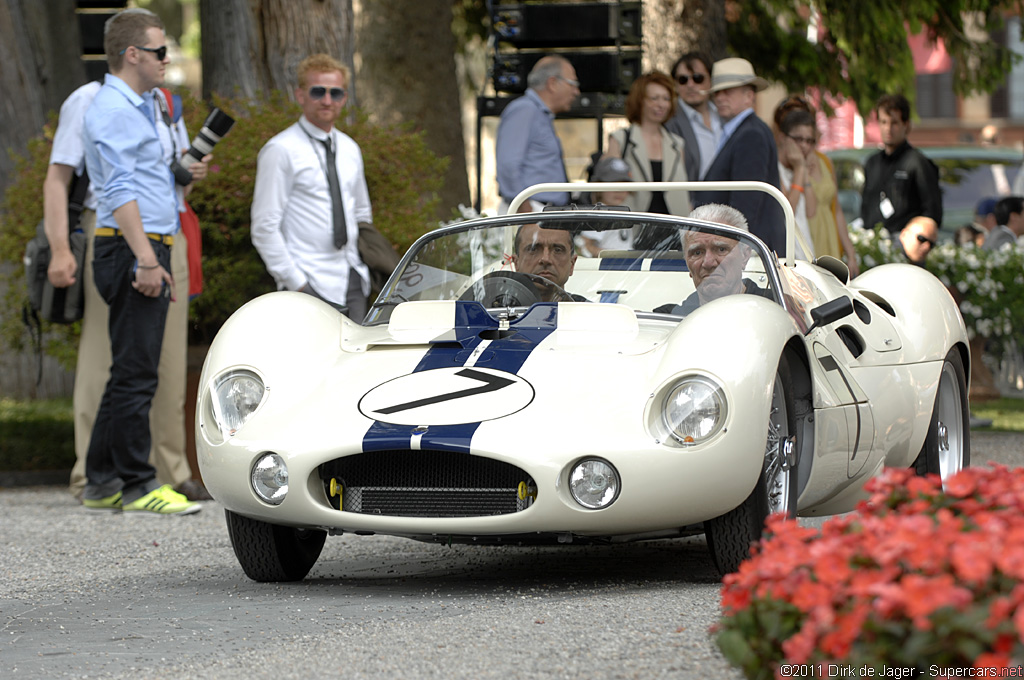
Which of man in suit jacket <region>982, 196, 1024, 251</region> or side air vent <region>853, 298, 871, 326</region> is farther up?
side air vent <region>853, 298, 871, 326</region>

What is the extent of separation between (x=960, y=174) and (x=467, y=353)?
1523 centimetres

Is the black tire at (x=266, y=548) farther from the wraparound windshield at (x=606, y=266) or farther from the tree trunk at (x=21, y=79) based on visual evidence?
the tree trunk at (x=21, y=79)

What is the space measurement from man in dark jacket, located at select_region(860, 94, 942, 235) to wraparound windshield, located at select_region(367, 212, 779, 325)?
16.1 feet

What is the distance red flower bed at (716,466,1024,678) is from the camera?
2447 millimetres

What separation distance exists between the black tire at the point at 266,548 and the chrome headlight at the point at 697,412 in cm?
140

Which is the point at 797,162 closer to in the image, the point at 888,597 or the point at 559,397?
the point at 559,397

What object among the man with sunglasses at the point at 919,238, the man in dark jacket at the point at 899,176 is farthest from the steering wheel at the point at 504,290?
the man in dark jacket at the point at 899,176

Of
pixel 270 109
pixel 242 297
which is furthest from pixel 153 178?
pixel 270 109

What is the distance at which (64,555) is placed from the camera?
19.1 ft

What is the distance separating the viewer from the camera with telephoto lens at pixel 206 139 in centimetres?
719

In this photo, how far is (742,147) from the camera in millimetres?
7582

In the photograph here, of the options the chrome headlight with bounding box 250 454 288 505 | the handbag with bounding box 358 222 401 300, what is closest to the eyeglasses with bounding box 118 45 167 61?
the handbag with bounding box 358 222 401 300

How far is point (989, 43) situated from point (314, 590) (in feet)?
39.7

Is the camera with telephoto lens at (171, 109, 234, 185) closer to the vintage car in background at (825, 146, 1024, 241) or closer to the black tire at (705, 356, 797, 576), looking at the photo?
the black tire at (705, 356, 797, 576)
